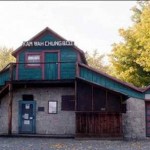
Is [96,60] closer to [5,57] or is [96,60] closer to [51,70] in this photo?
[5,57]

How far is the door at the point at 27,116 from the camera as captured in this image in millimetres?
23953

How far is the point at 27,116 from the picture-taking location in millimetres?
24141

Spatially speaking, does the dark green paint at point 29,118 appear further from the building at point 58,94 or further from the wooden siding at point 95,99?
the wooden siding at point 95,99

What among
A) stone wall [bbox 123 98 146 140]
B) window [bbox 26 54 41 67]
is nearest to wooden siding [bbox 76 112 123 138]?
stone wall [bbox 123 98 146 140]

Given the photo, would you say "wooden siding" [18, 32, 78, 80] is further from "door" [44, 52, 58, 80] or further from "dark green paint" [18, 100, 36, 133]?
"dark green paint" [18, 100, 36, 133]

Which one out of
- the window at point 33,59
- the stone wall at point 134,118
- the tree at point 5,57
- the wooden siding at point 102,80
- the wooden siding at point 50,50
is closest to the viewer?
the wooden siding at point 102,80

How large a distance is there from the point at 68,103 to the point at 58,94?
3.23 ft

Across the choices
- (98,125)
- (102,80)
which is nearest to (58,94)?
(102,80)

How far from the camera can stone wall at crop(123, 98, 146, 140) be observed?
23.1 m

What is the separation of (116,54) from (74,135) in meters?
13.2

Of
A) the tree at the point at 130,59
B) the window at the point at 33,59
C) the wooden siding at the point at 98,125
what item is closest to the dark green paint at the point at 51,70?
the window at the point at 33,59

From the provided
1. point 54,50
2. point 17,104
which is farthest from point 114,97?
point 17,104

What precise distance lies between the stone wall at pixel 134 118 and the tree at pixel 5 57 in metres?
37.2

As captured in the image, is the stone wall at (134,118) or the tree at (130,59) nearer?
the stone wall at (134,118)
